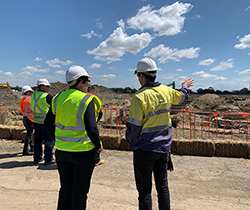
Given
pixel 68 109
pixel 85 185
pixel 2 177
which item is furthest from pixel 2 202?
pixel 68 109

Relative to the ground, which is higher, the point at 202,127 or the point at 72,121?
the point at 72,121

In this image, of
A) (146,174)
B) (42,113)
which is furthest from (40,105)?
(146,174)

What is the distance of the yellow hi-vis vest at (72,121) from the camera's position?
2139 millimetres

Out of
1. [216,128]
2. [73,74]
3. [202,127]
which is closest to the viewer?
[73,74]

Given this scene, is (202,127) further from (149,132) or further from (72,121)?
(72,121)

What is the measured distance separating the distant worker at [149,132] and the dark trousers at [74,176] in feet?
1.85

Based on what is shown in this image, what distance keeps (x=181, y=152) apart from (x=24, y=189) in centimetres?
437

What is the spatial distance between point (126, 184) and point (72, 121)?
7.45 feet

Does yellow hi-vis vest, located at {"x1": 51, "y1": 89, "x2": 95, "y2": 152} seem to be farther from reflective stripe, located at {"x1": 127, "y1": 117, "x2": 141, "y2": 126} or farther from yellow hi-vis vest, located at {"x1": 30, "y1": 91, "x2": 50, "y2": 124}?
yellow hi-vis vest, located at {"x1": 30, "y1": 91, "x2": 50, "y2": 124}

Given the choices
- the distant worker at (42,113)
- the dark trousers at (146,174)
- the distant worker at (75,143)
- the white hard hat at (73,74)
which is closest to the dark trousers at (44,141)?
the distant worker at (42,113)

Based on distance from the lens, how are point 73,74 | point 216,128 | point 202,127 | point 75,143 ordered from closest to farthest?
point 75,143, point 73,74, point 216,128, point 202,127

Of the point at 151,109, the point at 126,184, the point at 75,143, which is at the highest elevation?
the point at 151,109

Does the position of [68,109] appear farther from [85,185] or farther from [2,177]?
[2,177]

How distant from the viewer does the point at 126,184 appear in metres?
3.79
